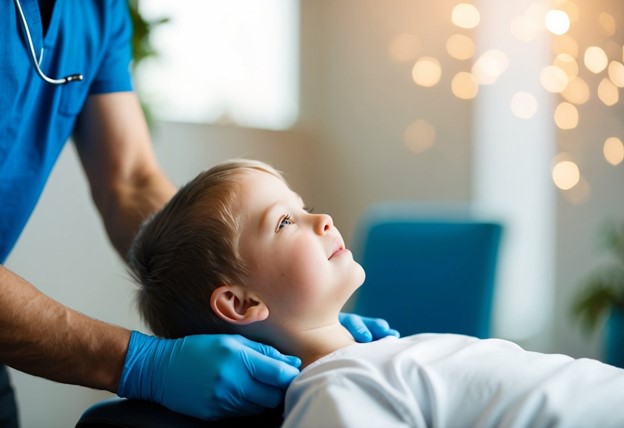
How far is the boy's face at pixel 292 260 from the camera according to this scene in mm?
Answer: 1076

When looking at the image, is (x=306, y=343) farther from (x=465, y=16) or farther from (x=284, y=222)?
(x=465, y=16)

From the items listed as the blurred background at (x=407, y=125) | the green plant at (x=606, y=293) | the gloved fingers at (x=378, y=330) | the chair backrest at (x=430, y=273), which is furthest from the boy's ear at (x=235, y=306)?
the green plant at (x=606, y=293)

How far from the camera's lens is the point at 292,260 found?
1.08 m

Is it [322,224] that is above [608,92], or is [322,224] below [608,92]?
below

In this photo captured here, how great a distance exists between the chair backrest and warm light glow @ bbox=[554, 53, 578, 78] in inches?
57.8

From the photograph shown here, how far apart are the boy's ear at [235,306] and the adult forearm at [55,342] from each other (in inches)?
5.6

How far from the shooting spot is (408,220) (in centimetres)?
211

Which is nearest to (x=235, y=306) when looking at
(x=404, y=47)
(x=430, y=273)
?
(x=430, y=273)

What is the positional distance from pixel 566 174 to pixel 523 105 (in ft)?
1.25

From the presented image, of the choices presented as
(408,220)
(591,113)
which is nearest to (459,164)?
(591,113)

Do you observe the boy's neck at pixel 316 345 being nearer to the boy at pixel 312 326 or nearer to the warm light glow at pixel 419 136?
the boy at pixel 312 326

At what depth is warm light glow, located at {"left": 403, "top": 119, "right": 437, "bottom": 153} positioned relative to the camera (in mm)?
3666

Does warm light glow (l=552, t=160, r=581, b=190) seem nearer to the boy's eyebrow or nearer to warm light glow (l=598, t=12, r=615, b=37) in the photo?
warm light glow (l=598, t=12, r=615, b=37)

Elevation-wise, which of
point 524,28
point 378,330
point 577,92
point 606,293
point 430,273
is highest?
point 524,28
